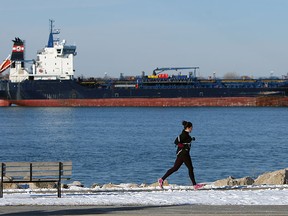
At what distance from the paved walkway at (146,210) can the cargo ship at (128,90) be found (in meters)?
60.9

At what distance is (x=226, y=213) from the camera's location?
8.75 m

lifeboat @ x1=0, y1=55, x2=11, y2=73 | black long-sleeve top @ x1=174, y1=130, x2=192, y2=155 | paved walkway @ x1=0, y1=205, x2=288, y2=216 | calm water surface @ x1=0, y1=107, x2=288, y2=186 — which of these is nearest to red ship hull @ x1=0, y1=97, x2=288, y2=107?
lifeboat @ x1=0, y1=55, x2=11, y2=73

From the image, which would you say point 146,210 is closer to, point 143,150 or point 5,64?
point 143,150

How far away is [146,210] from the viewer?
9.01m

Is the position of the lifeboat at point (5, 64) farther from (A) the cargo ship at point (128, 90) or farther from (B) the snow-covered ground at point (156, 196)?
(B) the snow-covered ground at point (156, 196)

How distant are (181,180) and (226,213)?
9.56 metres

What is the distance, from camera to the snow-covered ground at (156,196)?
964cm

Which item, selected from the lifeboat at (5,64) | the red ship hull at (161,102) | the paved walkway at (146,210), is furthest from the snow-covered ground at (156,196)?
the lifeboat at (5,64)

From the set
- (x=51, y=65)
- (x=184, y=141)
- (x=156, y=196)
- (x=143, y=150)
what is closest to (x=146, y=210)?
(x=156, y=196)

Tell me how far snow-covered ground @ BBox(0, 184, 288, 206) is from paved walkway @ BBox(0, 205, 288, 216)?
305mm

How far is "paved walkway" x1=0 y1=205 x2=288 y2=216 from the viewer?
8758 millimetres

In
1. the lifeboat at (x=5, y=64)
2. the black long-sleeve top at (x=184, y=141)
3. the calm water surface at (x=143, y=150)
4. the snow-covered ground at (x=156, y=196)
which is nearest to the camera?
the snow-covered ground at (x=156, y=196)

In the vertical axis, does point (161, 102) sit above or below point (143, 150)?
above

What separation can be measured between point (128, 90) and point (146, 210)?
206 feet
